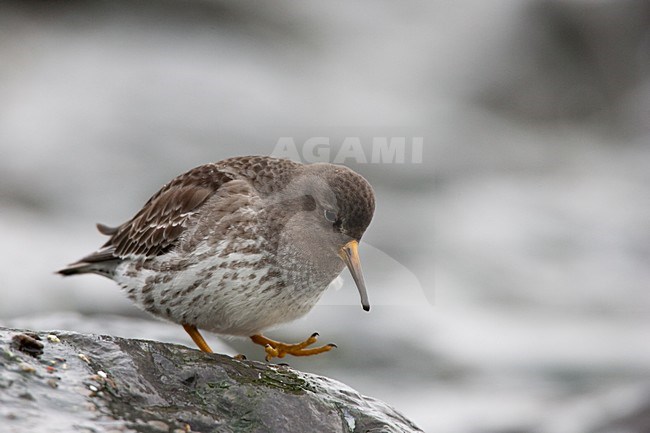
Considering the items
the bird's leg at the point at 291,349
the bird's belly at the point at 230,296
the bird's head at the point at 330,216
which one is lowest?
the bird's leg at the point at 291,349

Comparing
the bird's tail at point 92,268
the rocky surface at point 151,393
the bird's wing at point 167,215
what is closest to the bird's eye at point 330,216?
the bird's wing at point 167,215

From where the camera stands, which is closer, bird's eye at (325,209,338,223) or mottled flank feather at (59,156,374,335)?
mottled flank feather at (59,156,374,335)

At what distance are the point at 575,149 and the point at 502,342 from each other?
620cm

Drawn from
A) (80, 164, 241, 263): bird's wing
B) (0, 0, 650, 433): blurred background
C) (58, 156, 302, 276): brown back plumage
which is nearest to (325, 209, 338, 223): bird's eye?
(58, 156, 302, 276): brown back plumage

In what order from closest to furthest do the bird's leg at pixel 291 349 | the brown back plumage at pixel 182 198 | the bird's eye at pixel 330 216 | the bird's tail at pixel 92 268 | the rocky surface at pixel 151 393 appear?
the rocky surface at pixel 151 393
the bird's leg at pixel 291 349
the bird's eye at pixel 330 216
the brown back plumage at pixel 182 198
the bird's tail at pixel 92 268

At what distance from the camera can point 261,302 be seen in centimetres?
601

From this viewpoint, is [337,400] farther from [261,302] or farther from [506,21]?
[506,21]

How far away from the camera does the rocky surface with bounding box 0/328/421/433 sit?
4016mm

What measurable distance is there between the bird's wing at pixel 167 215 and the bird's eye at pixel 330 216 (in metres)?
0.77

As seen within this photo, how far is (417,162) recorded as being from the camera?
16.2 meters

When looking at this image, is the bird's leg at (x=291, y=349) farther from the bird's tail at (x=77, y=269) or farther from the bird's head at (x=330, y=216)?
the bird's tail at (x=77, y=269)

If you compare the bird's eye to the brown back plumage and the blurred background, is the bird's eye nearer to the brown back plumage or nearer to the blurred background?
the brown back plumage

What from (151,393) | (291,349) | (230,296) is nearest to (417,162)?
(291,349)

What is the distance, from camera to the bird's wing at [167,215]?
259 inches
